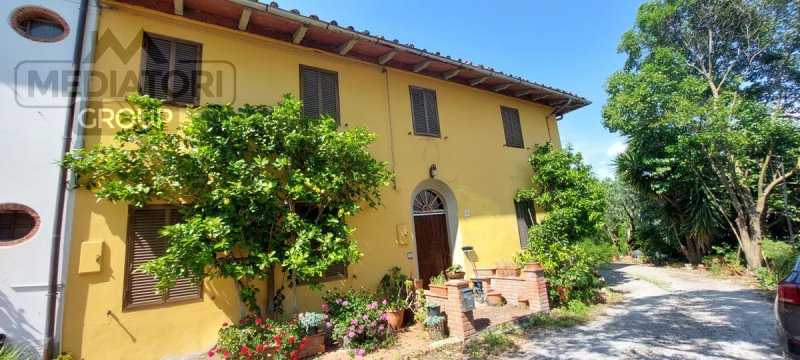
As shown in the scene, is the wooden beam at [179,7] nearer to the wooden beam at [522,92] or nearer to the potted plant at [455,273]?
the potted plant at [455,273]

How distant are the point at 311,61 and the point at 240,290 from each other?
5.02 m

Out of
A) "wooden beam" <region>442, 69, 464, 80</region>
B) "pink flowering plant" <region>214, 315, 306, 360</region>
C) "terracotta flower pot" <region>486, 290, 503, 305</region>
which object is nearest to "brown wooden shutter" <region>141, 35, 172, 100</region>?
"pink flowering plant" <region>214, 315, 306, 360</region>

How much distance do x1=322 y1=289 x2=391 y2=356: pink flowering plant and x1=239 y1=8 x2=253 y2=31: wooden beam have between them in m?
5.58

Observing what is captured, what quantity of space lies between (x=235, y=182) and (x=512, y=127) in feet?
28.7

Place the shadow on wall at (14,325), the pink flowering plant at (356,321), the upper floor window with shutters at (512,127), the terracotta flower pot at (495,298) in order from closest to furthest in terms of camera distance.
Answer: the shadow on wall at (14,325) → the pink flowering plant at (356,321) → the terracotta flower pot at (495,298) → the upper floor window with shutters at (512,127)

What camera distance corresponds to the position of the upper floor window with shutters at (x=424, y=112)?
900cm

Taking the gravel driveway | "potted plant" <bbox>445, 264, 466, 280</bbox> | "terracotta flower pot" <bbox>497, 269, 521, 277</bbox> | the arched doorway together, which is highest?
the arched doorway

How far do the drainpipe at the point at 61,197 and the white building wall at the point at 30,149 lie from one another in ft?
0.24

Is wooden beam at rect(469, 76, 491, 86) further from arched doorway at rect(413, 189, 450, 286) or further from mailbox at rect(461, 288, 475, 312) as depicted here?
mailbox at rect(461, 288, 475, 312)

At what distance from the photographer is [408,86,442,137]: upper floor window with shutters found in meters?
9.00

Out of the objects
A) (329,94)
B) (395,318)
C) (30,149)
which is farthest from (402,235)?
(30,149)

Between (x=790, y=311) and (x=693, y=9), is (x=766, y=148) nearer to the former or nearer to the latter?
(x=693, y=9)

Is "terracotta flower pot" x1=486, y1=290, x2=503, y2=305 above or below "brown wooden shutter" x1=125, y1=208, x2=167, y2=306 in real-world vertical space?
below

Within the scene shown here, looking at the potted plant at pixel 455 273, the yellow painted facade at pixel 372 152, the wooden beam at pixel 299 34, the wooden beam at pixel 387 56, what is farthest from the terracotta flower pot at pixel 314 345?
the wooden beam at pixel 387 56
